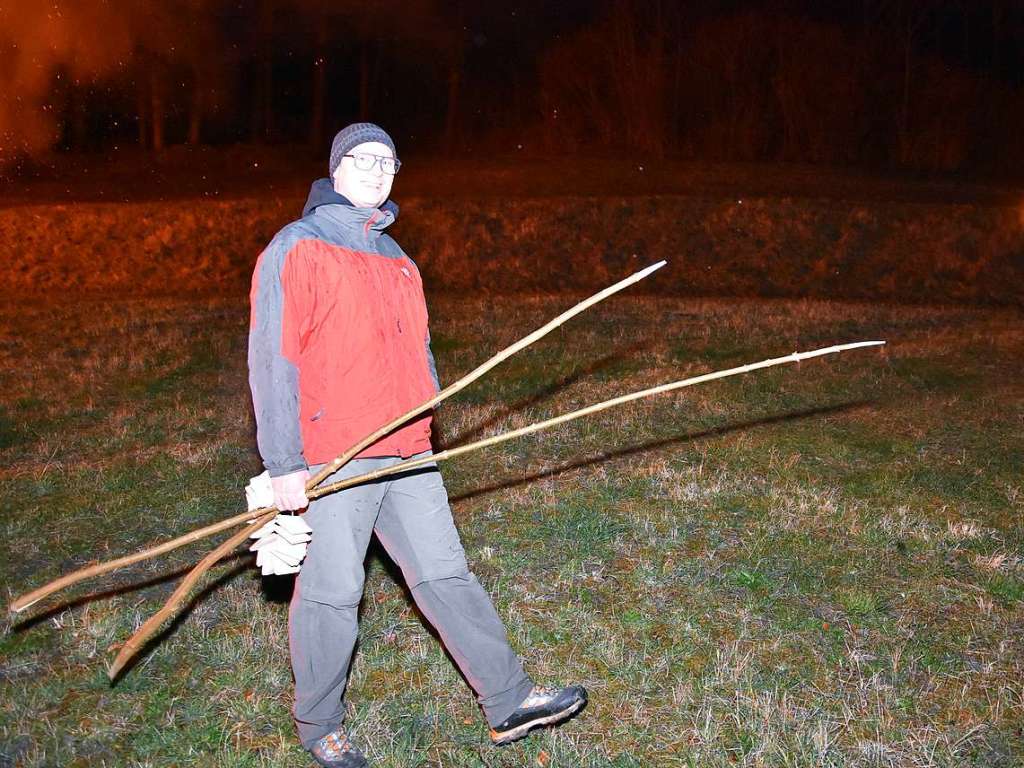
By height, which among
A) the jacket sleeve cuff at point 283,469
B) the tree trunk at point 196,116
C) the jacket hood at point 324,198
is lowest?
the jacket sleeve cuff at point 283,469

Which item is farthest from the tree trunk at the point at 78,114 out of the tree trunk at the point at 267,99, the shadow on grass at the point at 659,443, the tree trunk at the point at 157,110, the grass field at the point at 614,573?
the shadow on grass at the point at 659,443

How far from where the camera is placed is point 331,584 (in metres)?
2.97

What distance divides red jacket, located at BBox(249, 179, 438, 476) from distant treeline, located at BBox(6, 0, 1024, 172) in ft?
57.5

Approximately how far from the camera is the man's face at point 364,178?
120 inches

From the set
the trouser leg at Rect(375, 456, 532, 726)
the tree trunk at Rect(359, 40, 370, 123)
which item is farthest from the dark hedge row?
the tree trunk at Rect(359, 40, 370, 123)

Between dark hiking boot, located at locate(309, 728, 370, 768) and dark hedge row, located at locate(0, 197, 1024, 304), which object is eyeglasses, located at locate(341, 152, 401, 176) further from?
dark hedge row, located at locate(0, 197, 1024, 304)

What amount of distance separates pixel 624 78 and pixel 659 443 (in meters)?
19.3

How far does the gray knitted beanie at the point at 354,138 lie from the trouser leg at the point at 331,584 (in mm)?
952

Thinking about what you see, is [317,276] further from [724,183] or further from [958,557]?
[724,183]

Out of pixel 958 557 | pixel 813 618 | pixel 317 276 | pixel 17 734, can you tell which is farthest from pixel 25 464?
pixel 958 557

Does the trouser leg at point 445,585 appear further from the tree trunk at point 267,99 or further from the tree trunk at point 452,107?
the tree trunk at point 267,99

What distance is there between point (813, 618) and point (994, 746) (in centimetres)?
99

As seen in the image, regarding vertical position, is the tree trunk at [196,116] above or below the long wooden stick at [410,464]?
above

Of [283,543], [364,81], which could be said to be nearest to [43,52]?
[364,81]
